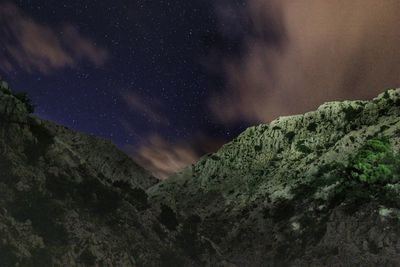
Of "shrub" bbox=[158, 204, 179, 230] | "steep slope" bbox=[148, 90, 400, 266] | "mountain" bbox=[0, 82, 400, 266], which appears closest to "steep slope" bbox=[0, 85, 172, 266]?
"mountain" bbox=[0, 82, 400, 266]

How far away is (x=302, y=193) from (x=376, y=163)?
13735 mm

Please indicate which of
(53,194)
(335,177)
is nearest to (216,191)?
(335,177)

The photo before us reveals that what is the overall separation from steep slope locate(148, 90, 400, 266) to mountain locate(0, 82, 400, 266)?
23 cm

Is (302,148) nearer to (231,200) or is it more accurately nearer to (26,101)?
(231,200)

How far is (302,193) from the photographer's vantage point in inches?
2699

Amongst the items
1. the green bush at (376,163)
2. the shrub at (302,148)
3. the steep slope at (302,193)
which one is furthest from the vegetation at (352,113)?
the green bush at (376,163)

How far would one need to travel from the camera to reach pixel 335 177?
2601 inches

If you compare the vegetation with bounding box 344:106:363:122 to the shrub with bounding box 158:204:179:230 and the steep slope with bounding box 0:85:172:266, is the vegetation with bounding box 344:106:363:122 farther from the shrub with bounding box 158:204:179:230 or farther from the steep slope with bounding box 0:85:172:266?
the steep slope with bounding box 0:85:172:266

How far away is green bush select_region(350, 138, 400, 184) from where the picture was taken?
5859 centimetres

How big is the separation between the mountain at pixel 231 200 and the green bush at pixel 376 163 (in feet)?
0.60

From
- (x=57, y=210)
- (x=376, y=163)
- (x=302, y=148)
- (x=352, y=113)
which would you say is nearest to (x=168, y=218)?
(x=57, y=210)

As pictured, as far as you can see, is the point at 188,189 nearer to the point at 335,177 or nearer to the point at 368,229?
the point at 335,177

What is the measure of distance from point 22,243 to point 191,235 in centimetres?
2716

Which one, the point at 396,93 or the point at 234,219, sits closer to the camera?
the point at 234,219
